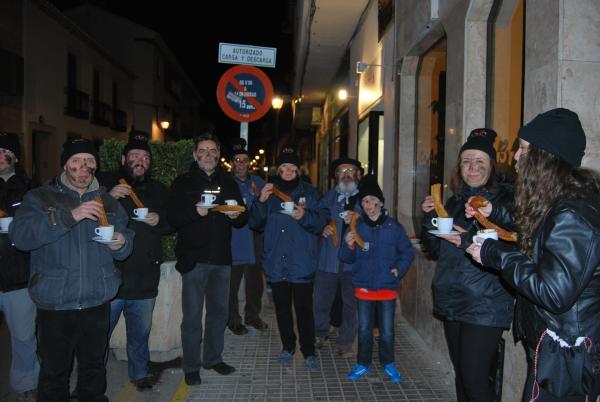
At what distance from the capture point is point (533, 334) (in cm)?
232

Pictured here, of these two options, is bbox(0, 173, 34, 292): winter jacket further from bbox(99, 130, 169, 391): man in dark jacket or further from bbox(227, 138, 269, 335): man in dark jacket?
bbox(227, 138, 269, 335): man in dark jacket

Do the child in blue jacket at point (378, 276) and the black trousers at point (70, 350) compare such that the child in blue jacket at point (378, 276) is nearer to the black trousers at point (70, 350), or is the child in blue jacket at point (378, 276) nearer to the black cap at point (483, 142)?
the black cap at point (483, 142)

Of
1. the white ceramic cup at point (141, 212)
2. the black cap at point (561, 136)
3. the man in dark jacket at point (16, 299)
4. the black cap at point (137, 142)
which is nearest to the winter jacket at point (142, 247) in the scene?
the black cap at point (137, 142)

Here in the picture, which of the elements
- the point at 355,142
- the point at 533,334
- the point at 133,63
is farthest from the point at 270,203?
the point at 133,63

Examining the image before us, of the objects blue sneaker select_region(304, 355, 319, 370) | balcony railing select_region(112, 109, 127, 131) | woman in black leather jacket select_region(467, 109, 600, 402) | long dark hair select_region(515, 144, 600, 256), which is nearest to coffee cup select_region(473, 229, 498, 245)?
woman in black leather jacket select_region(467, 109, 600, 402)

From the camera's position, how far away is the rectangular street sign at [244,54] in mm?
6445

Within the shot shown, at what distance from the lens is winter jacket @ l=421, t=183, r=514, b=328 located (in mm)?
3197

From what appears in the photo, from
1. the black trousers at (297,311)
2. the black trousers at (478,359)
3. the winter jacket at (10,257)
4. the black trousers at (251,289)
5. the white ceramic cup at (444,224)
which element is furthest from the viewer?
the black trousers at (251,289)

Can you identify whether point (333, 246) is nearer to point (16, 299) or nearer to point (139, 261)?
point (139, 261)

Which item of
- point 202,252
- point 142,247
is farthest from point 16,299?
point 202,252

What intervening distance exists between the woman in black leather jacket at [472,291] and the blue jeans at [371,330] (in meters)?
1.35

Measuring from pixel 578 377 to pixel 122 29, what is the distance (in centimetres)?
3189

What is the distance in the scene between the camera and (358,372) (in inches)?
188

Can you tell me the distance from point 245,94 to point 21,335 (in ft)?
12.5
